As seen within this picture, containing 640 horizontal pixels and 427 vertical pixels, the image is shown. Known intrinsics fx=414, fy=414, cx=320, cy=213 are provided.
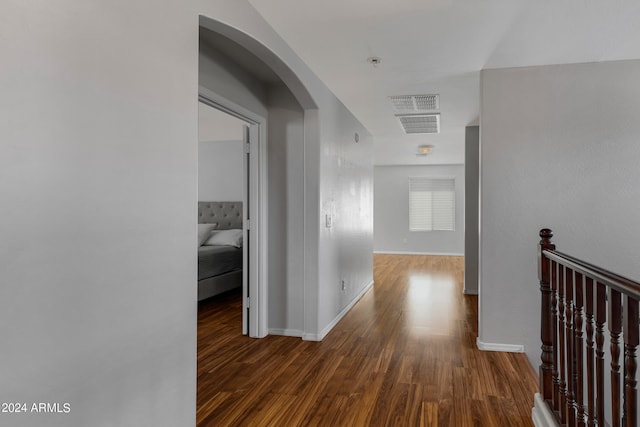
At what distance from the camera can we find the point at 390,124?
5.78 metres

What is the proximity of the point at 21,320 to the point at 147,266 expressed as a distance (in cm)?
Result: 50

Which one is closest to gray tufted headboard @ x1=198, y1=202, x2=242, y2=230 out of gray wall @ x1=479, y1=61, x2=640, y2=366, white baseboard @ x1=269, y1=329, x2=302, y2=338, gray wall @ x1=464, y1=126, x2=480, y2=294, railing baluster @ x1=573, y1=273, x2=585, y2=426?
white baseboard @ x1=269, y1=329, x2=302, y2=338

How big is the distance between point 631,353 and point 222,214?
6.04 meters

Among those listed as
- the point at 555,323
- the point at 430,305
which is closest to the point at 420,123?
the point at 430,305

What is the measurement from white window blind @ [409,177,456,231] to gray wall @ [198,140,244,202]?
18.2ft

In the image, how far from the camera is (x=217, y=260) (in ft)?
17.6

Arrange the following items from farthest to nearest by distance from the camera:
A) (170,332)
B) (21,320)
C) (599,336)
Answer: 1. (170,332)
2. (599,336)
3. (21,320)

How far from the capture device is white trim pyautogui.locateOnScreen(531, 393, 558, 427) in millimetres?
2041

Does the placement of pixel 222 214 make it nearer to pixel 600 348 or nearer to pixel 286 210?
pixel 286 210

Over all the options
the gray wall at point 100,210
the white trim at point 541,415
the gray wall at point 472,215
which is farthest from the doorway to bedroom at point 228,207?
the gray wall at point 472,215

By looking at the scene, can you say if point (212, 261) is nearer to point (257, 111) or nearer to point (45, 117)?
point (257, 111)

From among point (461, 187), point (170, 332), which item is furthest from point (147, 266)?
point (461, 187)

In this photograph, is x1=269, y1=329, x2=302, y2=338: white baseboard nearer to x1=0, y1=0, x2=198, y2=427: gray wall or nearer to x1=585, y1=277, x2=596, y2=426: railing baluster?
x1=0, y1=0, x2=198, y2=427: gray wall

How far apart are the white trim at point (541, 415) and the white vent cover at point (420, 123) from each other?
361 centimetres
